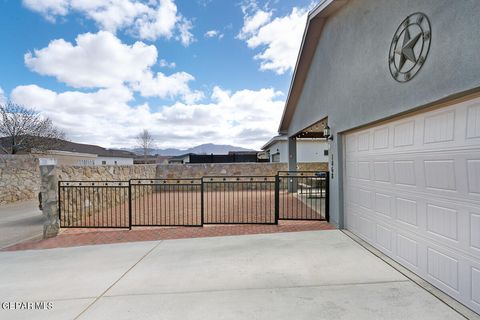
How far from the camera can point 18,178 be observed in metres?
9.96

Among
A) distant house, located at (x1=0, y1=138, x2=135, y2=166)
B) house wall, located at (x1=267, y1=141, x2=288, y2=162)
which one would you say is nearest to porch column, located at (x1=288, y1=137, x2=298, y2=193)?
house wall, located at (x1=267, y1=141, x2=288, y2=162)

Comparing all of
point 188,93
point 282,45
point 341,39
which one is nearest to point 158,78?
point 188,93

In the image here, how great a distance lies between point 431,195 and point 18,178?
45.5 ft

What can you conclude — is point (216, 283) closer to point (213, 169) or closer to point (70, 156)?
point (213, 169)

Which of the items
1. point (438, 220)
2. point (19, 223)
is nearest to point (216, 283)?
point (438, 220)

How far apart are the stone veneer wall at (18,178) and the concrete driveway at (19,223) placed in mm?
566

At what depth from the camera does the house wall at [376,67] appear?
2455mm

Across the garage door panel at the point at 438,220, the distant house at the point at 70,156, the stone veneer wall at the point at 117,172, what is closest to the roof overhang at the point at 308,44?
the garage door panel at the point at 438,220

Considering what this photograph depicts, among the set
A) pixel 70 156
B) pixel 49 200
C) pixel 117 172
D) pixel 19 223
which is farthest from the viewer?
pixel 70 156

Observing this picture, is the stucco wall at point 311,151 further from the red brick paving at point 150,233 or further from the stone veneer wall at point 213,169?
the red brick paving at point 150,233

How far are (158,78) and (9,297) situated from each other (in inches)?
558

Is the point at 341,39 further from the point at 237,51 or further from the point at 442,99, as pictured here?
the point at 237,51

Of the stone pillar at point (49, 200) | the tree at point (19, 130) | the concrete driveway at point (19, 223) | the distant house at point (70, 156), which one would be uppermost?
the tree at point (19, 130)

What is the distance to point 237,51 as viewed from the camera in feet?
39.8
